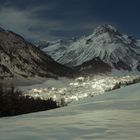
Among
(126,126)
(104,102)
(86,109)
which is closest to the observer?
(126,126)

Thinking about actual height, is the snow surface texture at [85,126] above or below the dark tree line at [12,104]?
below

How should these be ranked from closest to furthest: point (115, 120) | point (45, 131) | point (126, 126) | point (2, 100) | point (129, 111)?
point (45, 131) < point (126, 126) < point (115, 120) < point (129, 111) < point (2, 100)

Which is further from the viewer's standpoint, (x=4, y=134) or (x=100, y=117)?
(x=100, y=117)

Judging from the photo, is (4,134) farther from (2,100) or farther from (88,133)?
(2,100)

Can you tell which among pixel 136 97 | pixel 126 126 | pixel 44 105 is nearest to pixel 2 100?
pixel 44 105

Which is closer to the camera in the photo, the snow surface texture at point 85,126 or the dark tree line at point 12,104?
the snow surface texture at point 85,126

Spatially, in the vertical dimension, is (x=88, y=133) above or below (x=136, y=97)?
below

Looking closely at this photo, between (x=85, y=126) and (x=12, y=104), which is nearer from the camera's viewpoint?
(x=85, y=126)

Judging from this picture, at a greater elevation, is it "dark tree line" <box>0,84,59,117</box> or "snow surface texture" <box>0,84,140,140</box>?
"dark tree line" <box>0,84,59,117</box>

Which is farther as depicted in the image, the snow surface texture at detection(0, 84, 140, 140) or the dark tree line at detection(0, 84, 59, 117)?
the dark tree line at detection(0, 84, 59, 117)

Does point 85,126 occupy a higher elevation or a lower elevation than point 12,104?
lower
